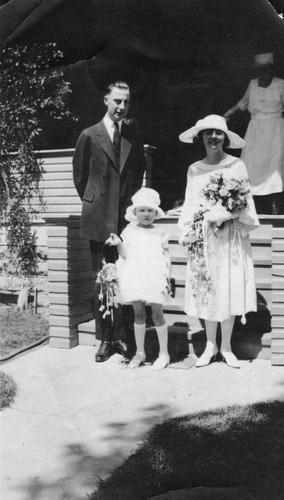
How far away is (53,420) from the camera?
3365 mm

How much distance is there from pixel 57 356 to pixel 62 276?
0.74 m

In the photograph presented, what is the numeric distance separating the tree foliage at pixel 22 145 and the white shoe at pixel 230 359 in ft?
11.8

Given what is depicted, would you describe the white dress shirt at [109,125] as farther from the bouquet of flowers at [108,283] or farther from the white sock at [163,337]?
the white sock at [163,337]

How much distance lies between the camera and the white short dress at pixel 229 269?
14.1ft

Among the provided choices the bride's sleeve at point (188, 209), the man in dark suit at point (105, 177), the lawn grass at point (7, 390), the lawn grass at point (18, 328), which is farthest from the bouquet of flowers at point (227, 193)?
the lawn grass at point (18, 328)

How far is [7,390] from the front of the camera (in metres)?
3.79

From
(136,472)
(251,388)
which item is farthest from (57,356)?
(136,472)

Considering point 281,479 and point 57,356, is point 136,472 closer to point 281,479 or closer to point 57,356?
point 281,479

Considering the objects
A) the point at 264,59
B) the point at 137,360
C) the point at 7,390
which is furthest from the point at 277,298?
the point at 264,59

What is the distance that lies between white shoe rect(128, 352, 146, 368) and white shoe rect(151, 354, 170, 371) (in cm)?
10

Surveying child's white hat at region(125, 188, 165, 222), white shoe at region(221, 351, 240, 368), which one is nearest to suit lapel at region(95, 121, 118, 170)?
child's white hat at region(125, 188, 165, 222)

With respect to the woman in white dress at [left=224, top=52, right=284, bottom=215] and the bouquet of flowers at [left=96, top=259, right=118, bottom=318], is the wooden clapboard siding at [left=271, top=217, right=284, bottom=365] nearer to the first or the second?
the bouquet of flowers at [left=96, top=259, right=118, bottom=318]

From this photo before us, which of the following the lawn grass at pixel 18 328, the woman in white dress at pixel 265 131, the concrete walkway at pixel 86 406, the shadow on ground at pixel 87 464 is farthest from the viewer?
the woman in white dress at pixel 265 131

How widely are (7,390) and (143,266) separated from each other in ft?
4.51
